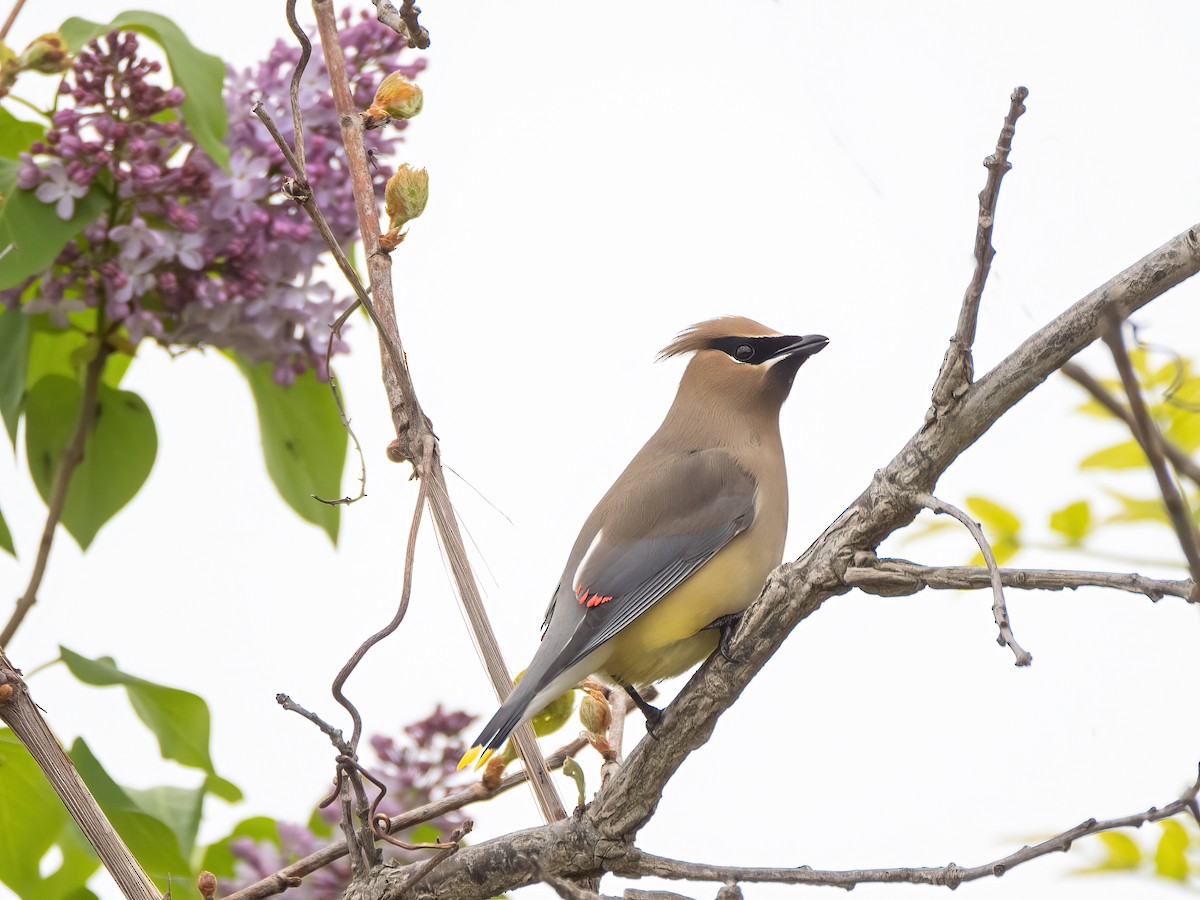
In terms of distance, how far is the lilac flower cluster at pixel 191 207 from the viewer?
5.98ft

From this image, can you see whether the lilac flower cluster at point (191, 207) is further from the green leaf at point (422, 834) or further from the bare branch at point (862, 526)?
the bare branch at point (862, 526)

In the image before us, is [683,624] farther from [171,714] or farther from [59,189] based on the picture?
[59,189]

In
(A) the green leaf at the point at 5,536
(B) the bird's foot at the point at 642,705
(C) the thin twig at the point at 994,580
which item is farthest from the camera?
(A) the green leaf at the point at 5,536

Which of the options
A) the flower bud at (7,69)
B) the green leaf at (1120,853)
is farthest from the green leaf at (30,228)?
the green leaf at (1120,853)

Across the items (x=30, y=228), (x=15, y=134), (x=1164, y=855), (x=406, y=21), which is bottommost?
(x=1164, y=855)

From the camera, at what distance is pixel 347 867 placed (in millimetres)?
1674

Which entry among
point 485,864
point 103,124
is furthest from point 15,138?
point 485,864

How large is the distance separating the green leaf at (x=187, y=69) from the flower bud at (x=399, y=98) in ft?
1.41

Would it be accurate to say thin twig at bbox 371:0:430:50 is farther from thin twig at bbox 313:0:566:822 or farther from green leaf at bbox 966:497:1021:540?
green leaf at bbox 966:497:1021:540

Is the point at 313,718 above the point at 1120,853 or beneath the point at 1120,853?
above

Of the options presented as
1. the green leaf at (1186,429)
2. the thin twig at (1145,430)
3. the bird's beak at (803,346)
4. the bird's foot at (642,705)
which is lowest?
the thin twig at (1145,430)

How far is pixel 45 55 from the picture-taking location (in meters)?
1.66

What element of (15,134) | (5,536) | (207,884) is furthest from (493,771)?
(15,134)

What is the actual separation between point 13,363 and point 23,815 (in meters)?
0.67
